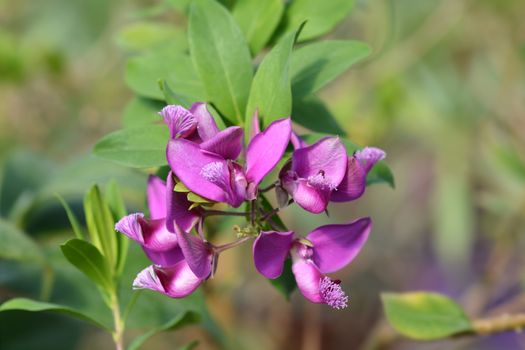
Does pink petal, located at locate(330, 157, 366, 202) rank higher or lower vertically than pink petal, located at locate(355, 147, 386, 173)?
lower

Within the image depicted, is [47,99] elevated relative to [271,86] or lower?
lower

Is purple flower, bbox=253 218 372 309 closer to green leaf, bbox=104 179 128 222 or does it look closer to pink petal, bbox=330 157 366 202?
pink petal, bbox=330 157 366 202

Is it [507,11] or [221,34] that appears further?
[507,11]

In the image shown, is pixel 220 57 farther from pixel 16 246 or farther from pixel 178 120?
pixel 16 246

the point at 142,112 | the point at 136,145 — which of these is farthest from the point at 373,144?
the point at 136,145

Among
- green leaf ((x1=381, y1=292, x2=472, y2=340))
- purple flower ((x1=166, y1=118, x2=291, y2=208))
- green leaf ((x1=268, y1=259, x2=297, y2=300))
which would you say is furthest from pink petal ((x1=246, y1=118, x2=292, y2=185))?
green leaf ((x1=381, y1=292, x2=472, y2=340))

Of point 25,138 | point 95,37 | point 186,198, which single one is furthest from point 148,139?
point 95,37

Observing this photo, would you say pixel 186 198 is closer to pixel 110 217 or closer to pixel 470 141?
pixel 110 217
